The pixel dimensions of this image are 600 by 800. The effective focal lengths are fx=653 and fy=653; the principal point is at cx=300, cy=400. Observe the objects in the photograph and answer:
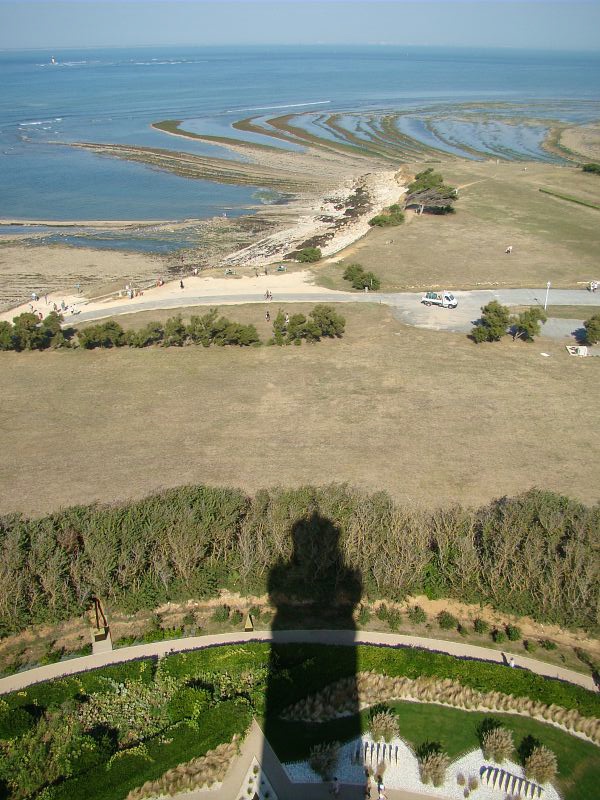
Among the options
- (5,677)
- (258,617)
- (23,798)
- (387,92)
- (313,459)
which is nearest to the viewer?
(23,798)

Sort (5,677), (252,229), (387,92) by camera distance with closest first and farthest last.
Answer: (5,677) < (252,229) < (387,92)

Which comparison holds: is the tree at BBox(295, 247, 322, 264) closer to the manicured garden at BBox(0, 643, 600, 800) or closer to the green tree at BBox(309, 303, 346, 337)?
the green tree at BBox(309, 303, 346, 337)

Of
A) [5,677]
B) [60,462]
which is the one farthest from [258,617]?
[60,462]

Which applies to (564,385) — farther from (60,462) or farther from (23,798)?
(23,798)

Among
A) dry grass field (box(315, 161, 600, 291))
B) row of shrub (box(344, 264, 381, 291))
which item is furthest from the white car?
row of shrub (box(344, 264, 381, 291))

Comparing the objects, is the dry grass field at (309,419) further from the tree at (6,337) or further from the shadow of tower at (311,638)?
the shadow of tower at (311,638)

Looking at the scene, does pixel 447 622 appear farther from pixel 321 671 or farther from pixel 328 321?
pixel 328 321

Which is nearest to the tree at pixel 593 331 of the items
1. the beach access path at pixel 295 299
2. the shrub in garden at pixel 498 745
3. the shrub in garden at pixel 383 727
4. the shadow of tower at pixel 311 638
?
the beach access path at pixel 295 299
